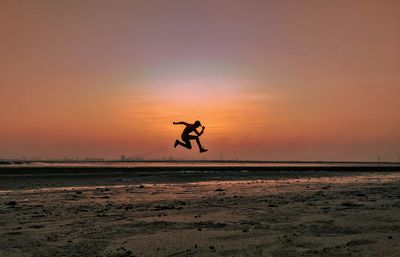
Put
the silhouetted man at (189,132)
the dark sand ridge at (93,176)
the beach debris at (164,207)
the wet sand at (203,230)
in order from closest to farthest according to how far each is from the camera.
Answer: the wet sand at (203,230), the beach debris at (164,207), the dark sand ridge at (93,176), the silhouetted man at (189,132)

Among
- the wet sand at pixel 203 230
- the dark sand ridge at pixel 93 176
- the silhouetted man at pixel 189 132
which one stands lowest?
the wet sand at pixel 203 230

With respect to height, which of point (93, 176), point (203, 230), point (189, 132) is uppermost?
point (189, 132)

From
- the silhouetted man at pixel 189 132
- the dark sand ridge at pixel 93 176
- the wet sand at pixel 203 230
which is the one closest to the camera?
the wet sand at pixel 203 230

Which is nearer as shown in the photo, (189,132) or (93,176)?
(189,132)

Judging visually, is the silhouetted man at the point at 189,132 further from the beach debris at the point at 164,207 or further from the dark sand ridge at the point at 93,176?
the beach debris at the point at 164,207

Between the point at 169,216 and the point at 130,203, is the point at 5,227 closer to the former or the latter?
the point at 169,216

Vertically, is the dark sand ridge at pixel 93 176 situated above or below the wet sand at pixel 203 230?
above

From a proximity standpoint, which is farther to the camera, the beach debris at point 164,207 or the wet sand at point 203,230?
the beach debris at point 164,207

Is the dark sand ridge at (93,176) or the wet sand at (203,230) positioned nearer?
the wet sand at (203,230)

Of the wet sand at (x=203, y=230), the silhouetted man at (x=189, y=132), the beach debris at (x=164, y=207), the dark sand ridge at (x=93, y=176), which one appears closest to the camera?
the wet sand at (x=203, y=230)

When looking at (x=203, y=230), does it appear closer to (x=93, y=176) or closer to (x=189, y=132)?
(x=189, y=132)

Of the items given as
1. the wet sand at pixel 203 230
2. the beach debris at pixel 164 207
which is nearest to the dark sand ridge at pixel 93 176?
the beach debris at pixel 164 207

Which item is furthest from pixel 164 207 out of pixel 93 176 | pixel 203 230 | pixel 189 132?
pixel 93 176

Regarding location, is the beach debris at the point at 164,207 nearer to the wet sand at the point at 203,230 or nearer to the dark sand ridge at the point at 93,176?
the wet sand at the point at 203,230
